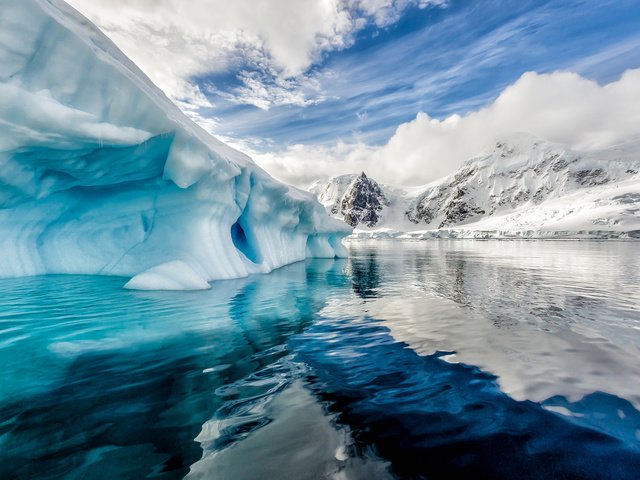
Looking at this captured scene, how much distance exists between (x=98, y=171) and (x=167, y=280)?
13.0 feet

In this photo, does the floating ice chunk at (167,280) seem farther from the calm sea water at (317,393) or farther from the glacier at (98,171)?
the calm sea water at (317,393)

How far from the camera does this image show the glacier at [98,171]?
23.3 feet

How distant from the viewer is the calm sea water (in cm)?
230

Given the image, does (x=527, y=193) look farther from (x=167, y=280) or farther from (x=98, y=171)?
(x=98, y=171)

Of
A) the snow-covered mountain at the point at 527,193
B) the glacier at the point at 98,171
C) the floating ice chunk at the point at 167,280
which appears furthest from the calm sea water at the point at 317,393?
the snow-covered mountain at the point at 527,193

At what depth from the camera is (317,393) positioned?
3.35m

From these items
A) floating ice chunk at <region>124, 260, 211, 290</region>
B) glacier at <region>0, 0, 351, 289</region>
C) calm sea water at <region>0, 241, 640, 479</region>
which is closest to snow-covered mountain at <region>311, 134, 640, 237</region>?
glacier at <region>0, 0, 351, 289</region>

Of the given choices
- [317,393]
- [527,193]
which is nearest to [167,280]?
[317,393]

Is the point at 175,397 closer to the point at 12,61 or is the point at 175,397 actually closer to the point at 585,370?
the point at 585,370

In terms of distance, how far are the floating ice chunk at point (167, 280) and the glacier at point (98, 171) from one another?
0.03 meters

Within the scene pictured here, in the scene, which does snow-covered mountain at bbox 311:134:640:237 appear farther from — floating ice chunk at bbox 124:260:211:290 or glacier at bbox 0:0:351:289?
floating ice chunk at bbox 124:260:211:290

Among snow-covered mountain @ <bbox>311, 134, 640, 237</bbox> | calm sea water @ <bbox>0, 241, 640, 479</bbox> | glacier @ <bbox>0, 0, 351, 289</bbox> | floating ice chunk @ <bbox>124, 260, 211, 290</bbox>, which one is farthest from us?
snow-covered mountain @ <bbox>311, 134, 640, 237</bbox>

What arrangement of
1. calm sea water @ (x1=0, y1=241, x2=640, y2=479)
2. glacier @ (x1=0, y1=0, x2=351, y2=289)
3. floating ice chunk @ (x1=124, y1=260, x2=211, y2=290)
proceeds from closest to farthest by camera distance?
calm sea water @ (x1=0, y1=241, x2=640, y2=479) → glacier @ (x1=0, y1=0, x2=351, y2=289) → floating ice chunk @ (x1=124, y1=260, x2=211, y2=290)

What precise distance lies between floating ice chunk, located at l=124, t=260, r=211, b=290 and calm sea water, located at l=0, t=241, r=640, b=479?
7.89 feet
